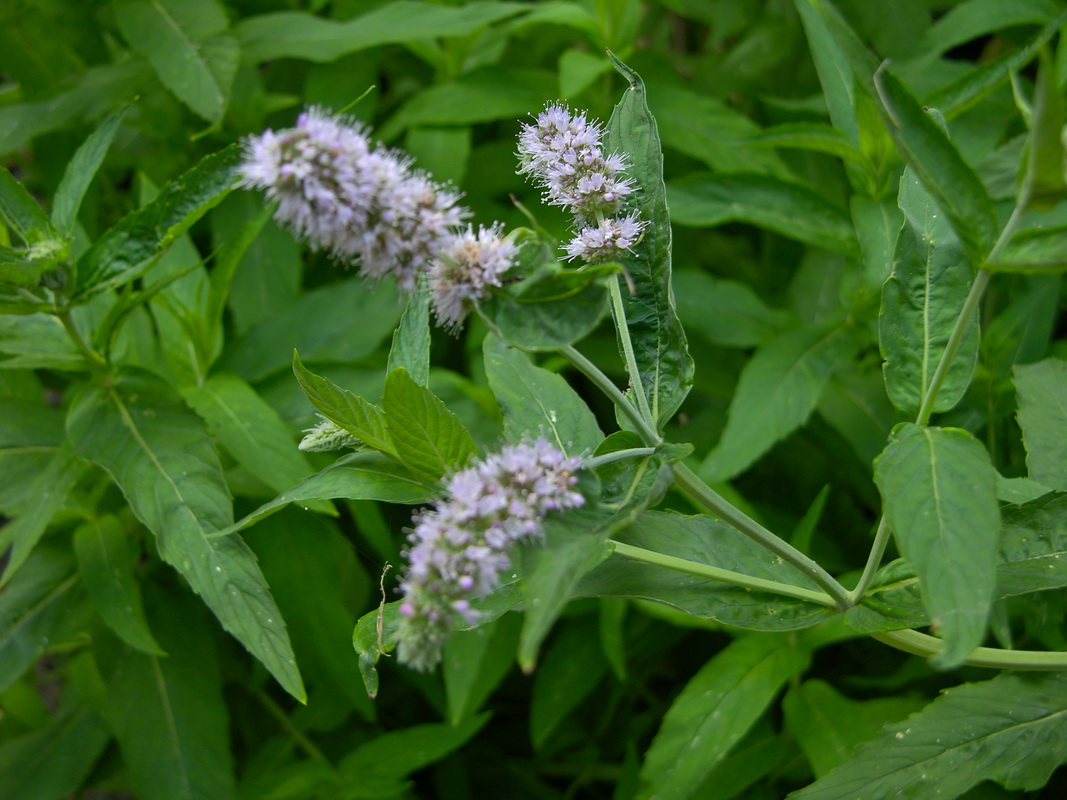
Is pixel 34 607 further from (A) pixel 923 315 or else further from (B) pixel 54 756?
(A) pixel 923 315

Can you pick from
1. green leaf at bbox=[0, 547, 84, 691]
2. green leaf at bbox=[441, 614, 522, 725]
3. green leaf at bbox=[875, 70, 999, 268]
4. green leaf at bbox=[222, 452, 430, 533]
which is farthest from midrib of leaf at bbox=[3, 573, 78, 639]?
green leaf at bbox=[875, 70, 999, 268]

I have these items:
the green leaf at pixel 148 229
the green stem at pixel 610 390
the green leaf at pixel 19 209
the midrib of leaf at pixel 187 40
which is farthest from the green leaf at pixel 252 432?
the green stem at pixel 610 390

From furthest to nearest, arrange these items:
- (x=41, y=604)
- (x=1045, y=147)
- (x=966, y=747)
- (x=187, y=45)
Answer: (x=187, y=45)
(x=41, y=604)
(x=966, y=747)
(x=1045, y=147)

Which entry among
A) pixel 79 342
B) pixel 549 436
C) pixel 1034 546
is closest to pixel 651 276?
pixel 549 436

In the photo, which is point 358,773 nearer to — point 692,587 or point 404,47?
point 692,587

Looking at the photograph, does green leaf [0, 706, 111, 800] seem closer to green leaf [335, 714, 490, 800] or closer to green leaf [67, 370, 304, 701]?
green leaf [335, 714, 490, 800]

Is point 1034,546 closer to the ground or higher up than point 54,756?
higher up
